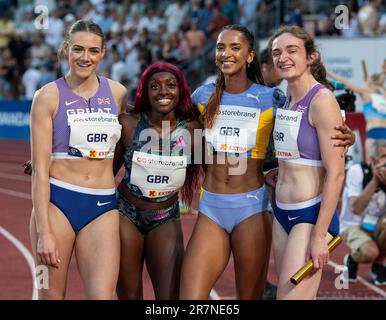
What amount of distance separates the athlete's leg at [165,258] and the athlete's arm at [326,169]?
0.91 meters

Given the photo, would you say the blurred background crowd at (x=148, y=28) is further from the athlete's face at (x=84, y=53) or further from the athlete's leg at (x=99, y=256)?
the athlete's leg at (x=99, y=256)

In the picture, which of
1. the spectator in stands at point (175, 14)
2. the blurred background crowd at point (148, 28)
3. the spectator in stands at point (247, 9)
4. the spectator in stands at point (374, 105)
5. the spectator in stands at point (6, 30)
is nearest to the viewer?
the spectator in stands at point (374, 105)

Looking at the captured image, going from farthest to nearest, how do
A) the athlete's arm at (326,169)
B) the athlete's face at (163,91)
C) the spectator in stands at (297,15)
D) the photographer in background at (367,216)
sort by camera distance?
the spectator in stands at (297,15), the photographer in background at (367,216), the athlete's face at (163,91), the athlete's arm at (326,169)

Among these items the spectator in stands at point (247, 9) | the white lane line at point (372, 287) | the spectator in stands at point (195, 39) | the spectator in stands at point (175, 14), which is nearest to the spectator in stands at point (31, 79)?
the spectator in stands at point (175, 14)

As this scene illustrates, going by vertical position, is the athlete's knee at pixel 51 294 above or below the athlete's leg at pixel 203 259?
below

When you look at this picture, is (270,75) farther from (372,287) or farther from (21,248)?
(21,248)

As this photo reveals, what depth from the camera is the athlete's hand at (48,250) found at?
4.66 meters

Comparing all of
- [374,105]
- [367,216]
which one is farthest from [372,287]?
[374,105]

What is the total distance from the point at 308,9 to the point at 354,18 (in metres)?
0.89

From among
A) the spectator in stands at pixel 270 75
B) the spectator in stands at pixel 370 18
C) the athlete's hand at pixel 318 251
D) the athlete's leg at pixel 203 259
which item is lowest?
the athlete's leg at pixel 203 259

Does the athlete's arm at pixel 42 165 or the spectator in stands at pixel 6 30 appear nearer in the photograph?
the athlete's arm at pixel 42 165

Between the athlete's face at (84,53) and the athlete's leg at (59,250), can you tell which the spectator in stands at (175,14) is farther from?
the athlete's leg at (59,250)

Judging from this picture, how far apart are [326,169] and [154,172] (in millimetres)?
1046

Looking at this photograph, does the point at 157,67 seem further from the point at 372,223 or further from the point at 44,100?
the point at 372,223
